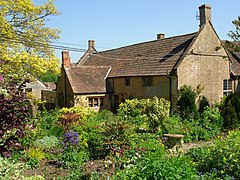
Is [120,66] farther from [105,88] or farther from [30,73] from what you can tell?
[30,73]

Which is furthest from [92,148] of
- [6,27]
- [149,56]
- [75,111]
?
[149,56]

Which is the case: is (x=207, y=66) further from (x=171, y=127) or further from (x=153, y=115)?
(x=153, y=115)

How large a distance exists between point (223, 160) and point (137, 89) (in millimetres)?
20229

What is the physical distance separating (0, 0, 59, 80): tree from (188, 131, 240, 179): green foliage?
11424 mm

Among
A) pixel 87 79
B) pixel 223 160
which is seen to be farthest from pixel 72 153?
pixel 87 79

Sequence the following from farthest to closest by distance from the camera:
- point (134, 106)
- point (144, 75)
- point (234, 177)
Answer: point (144, 75)
point (134, 106)
point (234, 177)

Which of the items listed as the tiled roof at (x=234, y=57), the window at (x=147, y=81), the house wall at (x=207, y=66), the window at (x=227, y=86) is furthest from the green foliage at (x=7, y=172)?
the tiled roof at (x=234, y=57)

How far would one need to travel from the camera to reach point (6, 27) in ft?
58.3

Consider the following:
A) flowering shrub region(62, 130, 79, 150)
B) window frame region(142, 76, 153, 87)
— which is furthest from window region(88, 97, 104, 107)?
flowering shrub region(62, 130, 79, 150)

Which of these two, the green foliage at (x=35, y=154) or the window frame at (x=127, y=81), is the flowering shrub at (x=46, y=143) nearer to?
the green foliage at (x=35, y=154)

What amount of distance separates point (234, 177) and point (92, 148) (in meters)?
5.65

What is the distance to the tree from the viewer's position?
17.1 metres

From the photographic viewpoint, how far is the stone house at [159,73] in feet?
81.6

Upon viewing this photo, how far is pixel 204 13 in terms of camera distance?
2553 cm
